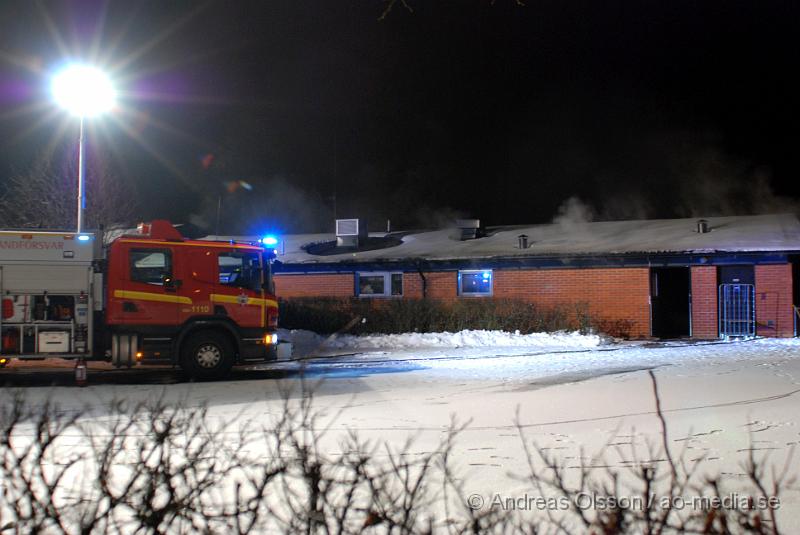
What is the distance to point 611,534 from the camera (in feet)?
9.55

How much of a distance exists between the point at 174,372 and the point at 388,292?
1086 cm

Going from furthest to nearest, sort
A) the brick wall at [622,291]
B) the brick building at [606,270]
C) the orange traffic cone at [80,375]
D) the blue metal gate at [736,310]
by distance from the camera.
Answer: the blue metal gate at [736,310] < the brick building at [606,270] < the brick wall at [622,291] < the orange traffic cone at [80,375]

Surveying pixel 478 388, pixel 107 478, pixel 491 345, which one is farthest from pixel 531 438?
pixel 491 345

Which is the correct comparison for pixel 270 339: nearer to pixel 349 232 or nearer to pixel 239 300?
pixel 239 300

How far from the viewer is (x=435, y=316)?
21.9 metres

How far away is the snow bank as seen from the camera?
19.6 meters

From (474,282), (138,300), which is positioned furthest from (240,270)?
(474,282)

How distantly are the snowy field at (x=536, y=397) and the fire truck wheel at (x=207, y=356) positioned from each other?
41 cm

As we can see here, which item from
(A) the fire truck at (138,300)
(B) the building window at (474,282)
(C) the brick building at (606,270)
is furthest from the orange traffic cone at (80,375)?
(B) the building window at (474,282)

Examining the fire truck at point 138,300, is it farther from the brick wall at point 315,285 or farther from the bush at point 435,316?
the brick wall at point 315,285

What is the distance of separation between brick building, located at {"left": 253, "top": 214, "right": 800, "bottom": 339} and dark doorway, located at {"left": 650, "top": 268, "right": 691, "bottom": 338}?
5 cm

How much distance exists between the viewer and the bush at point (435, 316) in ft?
70.1

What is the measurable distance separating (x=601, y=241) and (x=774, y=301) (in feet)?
17.9

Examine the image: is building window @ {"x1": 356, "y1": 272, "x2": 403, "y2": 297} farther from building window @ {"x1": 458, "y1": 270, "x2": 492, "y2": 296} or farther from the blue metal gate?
the blue metal gate
